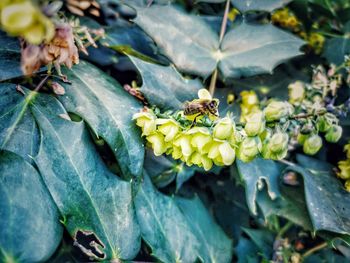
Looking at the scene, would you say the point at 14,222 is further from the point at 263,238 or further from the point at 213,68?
the point at 263,238

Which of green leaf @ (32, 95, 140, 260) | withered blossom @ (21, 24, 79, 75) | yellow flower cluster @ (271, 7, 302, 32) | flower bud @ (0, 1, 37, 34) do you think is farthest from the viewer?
yellow flower cluster @ (271, 7, 302, 32)

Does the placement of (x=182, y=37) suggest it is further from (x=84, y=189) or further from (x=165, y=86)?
(x=84, y=189)

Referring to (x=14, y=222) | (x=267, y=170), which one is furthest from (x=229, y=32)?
(x=14, y=222)

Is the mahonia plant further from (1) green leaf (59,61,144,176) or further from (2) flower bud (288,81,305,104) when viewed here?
(2) flower bud (288,81,305,104)

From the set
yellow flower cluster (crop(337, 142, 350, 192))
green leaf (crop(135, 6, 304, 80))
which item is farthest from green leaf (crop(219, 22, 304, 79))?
yellow flower cluster (crop(337, 142, 350, 192))

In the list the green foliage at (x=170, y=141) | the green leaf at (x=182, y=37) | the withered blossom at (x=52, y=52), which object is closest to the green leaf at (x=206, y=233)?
the green foliage at (x=170, y=141)

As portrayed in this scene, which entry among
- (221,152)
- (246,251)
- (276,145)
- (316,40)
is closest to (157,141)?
(221,152)
